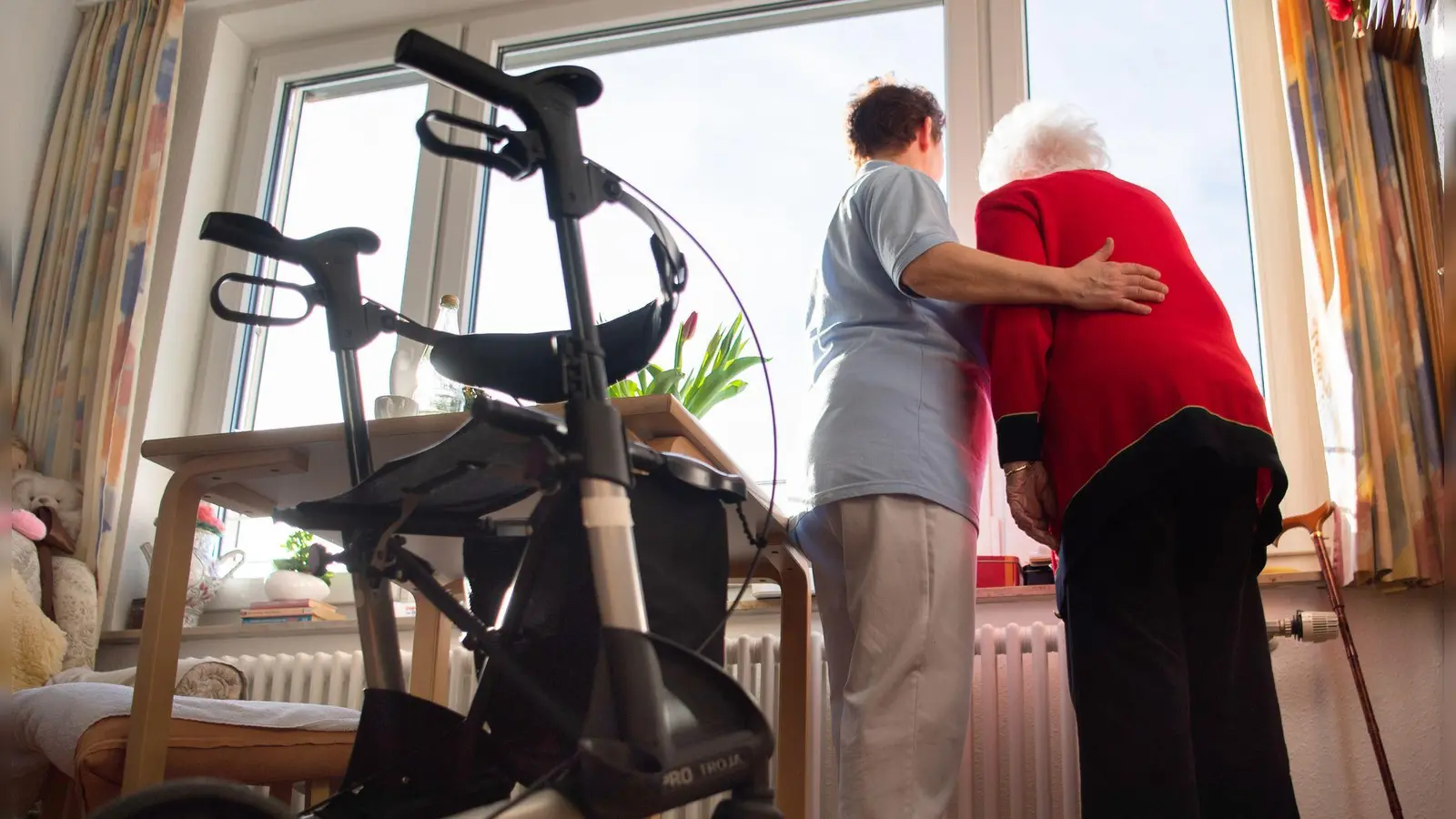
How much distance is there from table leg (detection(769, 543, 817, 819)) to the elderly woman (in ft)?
1.52

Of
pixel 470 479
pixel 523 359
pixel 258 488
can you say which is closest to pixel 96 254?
pixel 258 488

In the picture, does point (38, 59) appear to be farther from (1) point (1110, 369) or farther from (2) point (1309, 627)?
(2) point (1309, 627)

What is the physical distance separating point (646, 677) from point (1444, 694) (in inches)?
26.8

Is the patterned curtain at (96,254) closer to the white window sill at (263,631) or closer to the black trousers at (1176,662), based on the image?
the white window sill at (263,631)

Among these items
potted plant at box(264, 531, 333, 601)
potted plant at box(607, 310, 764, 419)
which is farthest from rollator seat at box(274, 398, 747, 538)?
potted plant at box(264, 531, 333, 601)

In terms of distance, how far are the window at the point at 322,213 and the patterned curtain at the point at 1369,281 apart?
2.17 meters

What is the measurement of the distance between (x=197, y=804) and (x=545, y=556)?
373 mm

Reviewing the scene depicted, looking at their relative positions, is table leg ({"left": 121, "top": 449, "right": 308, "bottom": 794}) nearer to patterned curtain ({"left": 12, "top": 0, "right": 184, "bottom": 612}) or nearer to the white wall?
patterned curtain ({"left": 12, "top": 0, "right": 184, "bottom": 612})

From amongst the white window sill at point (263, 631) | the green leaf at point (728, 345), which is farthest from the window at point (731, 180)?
the white window sill at point (263, 631)

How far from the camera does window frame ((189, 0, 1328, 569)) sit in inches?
92.5

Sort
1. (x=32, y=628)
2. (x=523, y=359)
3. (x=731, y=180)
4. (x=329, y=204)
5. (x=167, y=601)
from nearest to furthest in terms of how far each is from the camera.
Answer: (x=523, y=359), (x=167, y=601), (x=32, y=628), (x=731, y=180), (x=329, y=204)

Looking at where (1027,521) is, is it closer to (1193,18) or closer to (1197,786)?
(1197,786)

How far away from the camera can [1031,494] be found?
141 centimetres

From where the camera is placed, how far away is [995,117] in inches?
107
